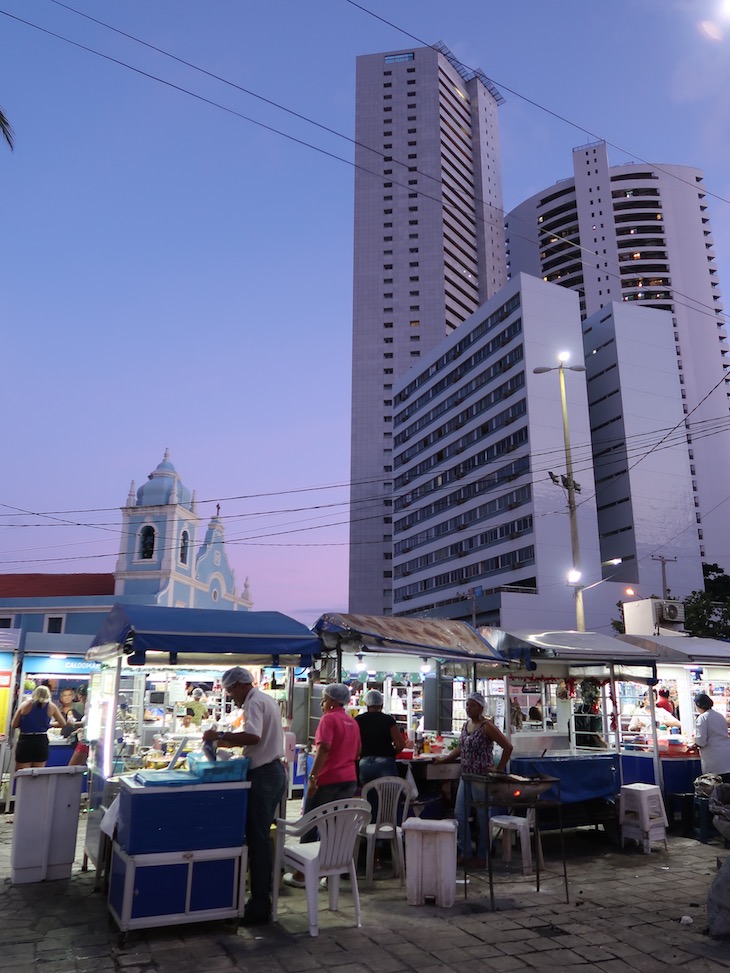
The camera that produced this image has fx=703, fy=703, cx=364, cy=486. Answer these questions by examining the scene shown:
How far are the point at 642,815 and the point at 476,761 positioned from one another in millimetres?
2729

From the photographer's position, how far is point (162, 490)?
38.1m

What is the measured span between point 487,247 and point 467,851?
10550 centimetres

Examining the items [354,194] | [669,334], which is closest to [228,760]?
[669,334]

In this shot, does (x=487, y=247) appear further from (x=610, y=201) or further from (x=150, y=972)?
(x=150, y=972)

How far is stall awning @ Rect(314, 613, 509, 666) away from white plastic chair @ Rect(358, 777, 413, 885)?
158 cm

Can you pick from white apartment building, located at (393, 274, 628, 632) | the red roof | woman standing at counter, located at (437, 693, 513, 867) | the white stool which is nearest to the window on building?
the red roof

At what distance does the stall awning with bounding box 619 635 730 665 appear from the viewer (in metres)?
10.6

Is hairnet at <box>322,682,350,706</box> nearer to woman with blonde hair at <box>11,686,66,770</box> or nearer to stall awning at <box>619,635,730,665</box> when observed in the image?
woman with blonde hair at <box>11,686,66,770</box>

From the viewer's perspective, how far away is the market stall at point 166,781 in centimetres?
472

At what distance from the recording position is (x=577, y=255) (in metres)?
101

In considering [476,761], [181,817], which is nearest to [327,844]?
[181,817]

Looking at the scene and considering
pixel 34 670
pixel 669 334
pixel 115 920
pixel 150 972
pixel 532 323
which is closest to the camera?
pixel 150 972

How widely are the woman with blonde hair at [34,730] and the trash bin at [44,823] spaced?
2519 millimetres

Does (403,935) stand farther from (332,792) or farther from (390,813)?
(390,813)
